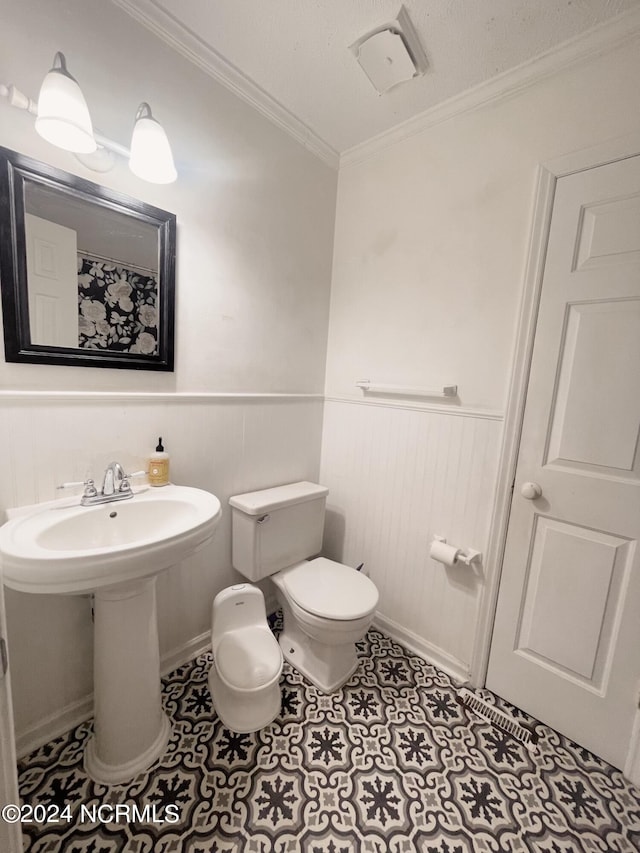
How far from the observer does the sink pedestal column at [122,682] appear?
3.49ft

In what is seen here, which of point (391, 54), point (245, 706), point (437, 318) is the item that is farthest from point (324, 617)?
point (391, 54)

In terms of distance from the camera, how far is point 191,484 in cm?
148

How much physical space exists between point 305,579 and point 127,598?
730mm

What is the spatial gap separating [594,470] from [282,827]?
4.82ft

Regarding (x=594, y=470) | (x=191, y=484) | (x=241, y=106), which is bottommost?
(x=191, y=484)

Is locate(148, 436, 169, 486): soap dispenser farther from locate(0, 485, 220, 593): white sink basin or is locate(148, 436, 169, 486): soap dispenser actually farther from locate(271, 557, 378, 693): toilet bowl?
locate(271, 557, 378, 693): toilet bowl

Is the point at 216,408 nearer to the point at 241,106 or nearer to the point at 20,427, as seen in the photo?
the point at 20,427

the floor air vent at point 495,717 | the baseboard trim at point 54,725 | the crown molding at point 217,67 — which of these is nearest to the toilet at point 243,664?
the baseboard trim at point 54,725

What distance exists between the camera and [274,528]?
1.60 m

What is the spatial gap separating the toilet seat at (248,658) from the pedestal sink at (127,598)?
0.80 ft

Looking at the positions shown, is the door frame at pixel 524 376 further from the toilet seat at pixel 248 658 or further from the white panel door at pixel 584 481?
the toilet seat at pixel 248 658

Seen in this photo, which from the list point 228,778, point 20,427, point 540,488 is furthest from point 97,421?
point 540,488

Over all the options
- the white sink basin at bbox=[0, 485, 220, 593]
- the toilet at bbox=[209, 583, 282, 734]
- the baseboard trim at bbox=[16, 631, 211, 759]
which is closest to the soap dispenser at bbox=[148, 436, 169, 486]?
the white sink basin at bbox=[0, 485, 220, 593]

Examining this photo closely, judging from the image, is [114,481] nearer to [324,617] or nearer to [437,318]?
[324,617]
